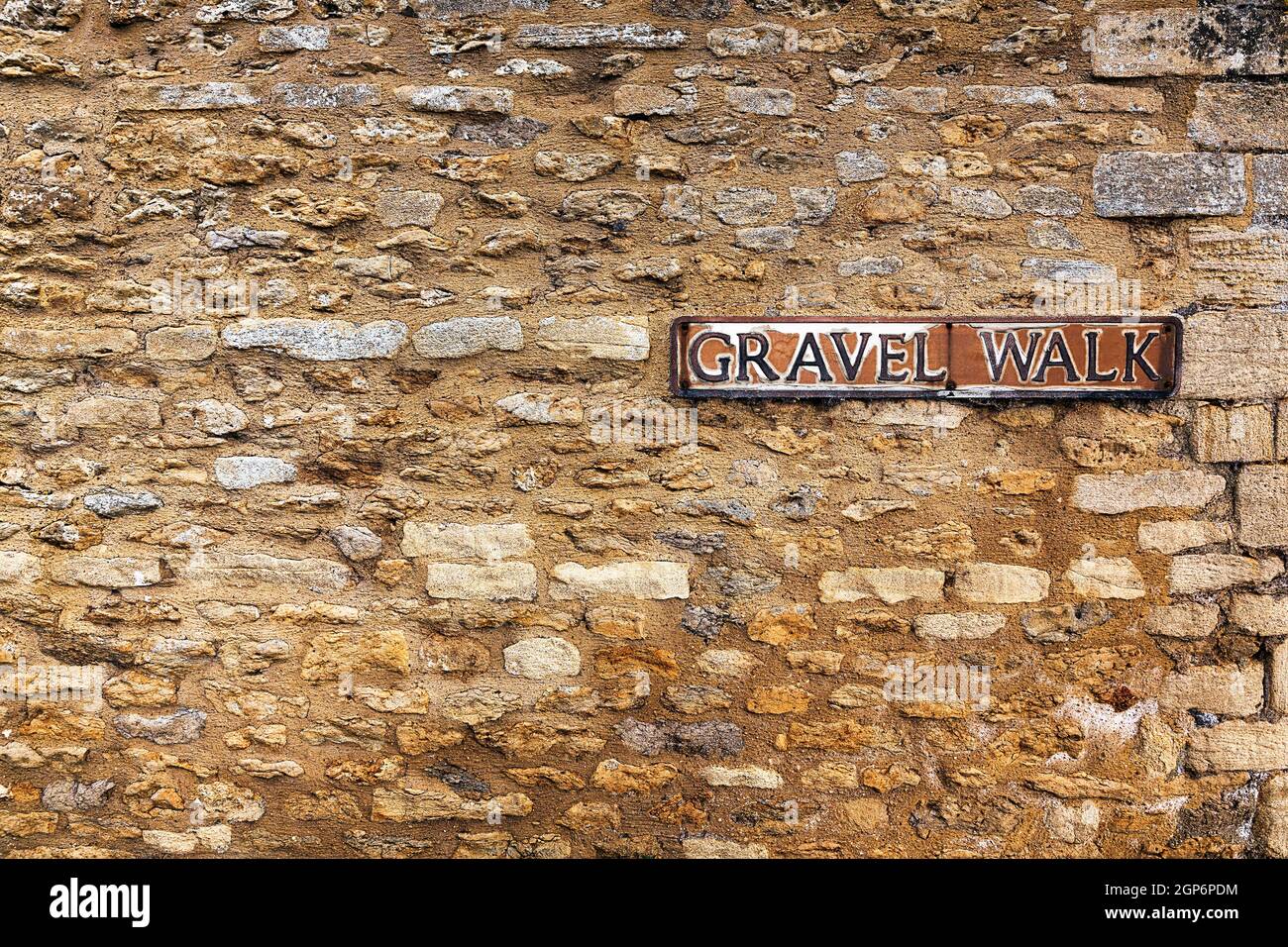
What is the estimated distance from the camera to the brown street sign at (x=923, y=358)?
2.36 meters

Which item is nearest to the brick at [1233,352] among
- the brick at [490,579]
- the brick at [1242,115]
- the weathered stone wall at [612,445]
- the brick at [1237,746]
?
the weathered stone wall at [612,445]

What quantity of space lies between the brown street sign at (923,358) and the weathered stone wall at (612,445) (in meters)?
0.07

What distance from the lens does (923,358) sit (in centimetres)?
237

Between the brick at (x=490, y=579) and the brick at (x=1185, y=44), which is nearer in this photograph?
the brick at (x=1185, y=44)

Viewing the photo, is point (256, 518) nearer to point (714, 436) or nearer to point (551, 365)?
point (551, 365)

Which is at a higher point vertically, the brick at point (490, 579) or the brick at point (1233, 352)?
the brick at point (1233, 352)

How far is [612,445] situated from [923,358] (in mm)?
926

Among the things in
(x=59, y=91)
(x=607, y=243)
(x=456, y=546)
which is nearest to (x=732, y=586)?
(x=456, y=546)

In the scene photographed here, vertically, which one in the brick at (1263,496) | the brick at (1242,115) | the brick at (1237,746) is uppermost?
the brick at (1242,115)

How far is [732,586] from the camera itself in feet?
7.94

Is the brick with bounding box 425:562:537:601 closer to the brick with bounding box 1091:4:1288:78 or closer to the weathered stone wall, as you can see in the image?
the weathered stone wall

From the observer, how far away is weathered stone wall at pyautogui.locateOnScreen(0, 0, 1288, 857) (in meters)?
2.37

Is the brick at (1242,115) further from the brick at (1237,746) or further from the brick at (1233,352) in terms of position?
the brick at (1237,746)

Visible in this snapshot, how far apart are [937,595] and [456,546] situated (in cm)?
141
